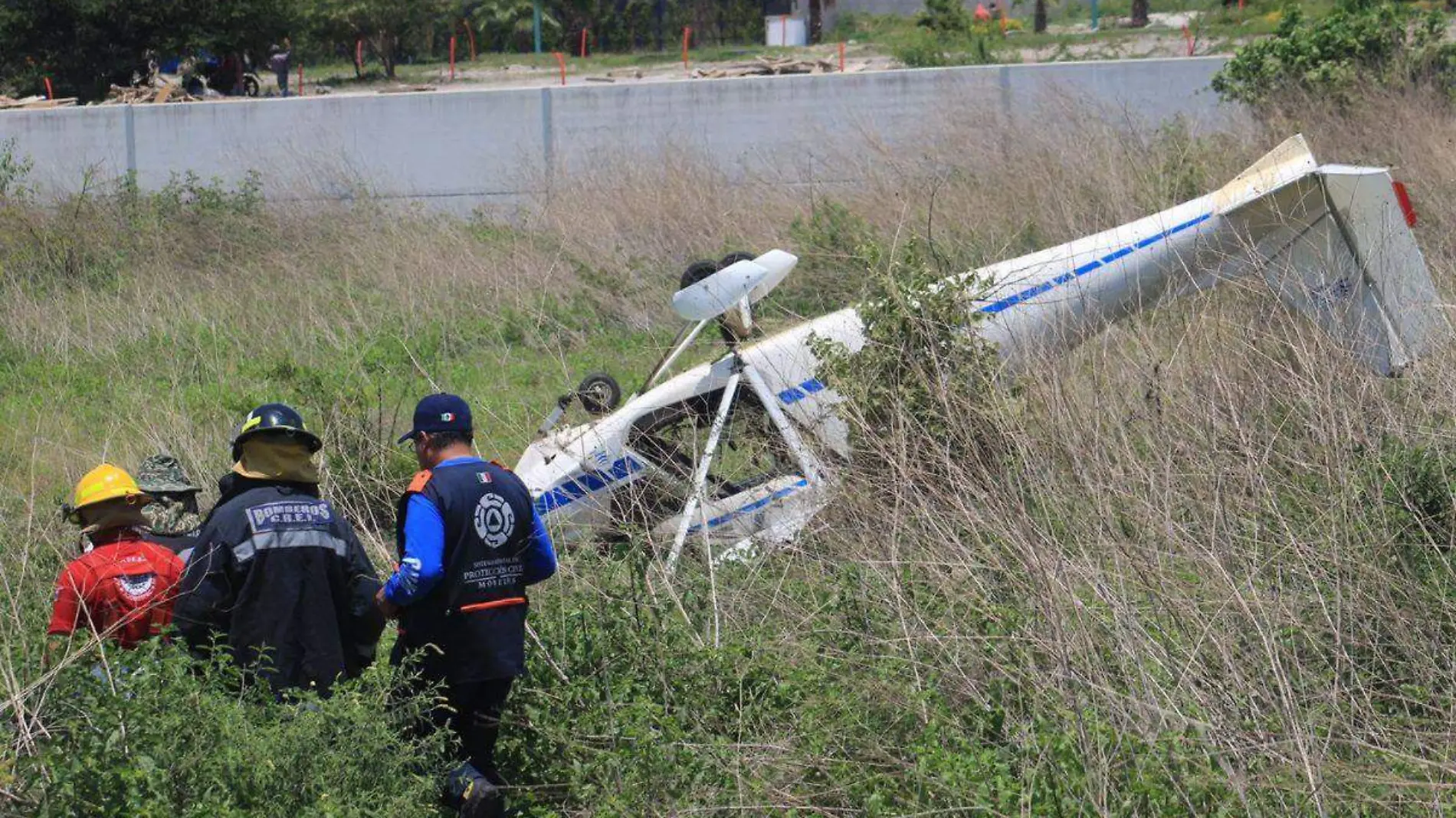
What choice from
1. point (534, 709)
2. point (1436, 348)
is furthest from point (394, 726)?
point (1436, 348)

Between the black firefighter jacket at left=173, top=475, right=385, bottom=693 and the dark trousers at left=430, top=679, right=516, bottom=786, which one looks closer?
the black firefighter jacket at left=173, top=475, right=385, bottom=693

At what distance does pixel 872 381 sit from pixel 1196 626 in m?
2.32

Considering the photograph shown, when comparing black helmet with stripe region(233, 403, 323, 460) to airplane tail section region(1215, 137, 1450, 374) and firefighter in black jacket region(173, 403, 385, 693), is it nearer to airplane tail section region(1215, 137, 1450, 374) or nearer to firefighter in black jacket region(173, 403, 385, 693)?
firefighter in black jacket region(173, 403, 385, 693)

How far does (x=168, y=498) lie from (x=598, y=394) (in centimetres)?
→ 205

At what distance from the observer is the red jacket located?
15.9 ft

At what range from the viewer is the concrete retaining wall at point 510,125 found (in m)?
18.9

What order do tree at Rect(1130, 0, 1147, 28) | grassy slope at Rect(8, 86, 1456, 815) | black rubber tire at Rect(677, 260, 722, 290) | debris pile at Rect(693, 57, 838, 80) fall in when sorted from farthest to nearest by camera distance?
tree at Rect(1130, 0, 1147, 28)
debris pile at Rect(693, 57, 838, 80)
black rubber tire at Rect(677, 260, 722, 290)
grassy slope at Rect(8, 86, 1456, 815)

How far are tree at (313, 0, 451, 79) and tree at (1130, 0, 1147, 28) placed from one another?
19.3 metres

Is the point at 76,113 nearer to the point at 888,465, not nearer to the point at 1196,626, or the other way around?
the point at 888,465

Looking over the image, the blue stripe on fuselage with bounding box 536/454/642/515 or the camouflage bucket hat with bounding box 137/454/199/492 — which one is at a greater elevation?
the camouflage bucket hat with bounding box 137/454/199/492

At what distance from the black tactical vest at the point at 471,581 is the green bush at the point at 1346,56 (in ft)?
43.0

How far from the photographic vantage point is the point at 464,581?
4938 millimetres

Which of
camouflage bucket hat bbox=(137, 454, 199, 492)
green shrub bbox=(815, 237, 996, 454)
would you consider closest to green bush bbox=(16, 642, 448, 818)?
camouflage bucket hat bbox=(137, 454, 199, 492)

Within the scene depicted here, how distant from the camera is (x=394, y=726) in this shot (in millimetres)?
4773
